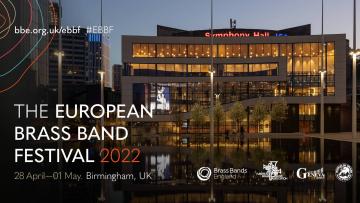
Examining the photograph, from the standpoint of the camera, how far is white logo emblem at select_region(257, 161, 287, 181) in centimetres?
2448

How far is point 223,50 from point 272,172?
59.8 metres

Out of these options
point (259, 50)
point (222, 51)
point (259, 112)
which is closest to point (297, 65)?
point (259, 50)

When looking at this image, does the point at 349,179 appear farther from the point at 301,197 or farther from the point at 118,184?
the point at 118,184

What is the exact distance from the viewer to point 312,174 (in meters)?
25.9

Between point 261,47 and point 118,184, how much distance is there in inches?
2636

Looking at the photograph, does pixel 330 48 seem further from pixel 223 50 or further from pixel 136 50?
pixel 136 50

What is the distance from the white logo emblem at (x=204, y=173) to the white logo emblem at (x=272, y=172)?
3427 millimetres

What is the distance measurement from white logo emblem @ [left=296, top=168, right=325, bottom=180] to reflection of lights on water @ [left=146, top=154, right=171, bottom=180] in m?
8.38

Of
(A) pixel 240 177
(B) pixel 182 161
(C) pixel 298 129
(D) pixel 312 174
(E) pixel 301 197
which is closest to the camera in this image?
(E) pixel 301 197

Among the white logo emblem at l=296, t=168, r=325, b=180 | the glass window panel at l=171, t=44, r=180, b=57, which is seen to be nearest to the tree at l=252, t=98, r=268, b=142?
the glass window panel at l=171, t=44, r=180, b=57

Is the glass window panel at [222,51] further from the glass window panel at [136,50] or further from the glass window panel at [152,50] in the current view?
the glass window panel at [136,50]

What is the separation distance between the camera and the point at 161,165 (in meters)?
30.3

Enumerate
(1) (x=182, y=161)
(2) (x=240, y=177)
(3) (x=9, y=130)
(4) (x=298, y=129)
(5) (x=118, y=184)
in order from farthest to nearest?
(4) (x=298, y=129) → (3) (x=9, y=130) → (1) (x=182, y=161) → (2) (x=240, y=177) → (5) (x=118, y=184)

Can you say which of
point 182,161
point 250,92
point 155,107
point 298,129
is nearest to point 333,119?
point 298,129
